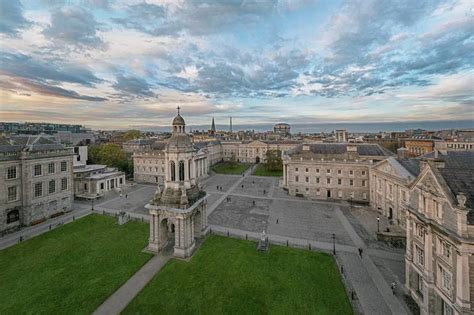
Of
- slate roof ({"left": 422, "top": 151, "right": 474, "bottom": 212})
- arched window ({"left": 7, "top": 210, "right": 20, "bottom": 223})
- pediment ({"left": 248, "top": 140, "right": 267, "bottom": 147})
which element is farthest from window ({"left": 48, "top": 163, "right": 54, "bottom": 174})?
pediment ({"left": 248, "top": 140, "right": 267, "bottom": 147})

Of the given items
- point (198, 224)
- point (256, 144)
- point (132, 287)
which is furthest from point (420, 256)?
point (256, 144)

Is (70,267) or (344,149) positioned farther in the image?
(344,149)

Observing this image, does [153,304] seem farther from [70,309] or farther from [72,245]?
[72,245]

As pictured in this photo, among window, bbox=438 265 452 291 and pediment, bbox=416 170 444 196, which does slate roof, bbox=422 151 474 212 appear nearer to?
pediment, bbox=416 170 444 196

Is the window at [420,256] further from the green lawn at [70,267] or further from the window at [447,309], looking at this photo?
the green lawn at [70,267]

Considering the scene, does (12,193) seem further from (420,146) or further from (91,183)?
(420,146)

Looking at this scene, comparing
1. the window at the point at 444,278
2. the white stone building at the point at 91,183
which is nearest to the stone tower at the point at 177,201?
the window at the point at 444,278
